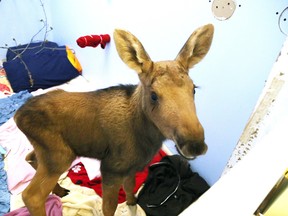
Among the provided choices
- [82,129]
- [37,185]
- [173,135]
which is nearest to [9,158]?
[37,185]

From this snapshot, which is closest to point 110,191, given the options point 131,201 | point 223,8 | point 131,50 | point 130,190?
point 130,190

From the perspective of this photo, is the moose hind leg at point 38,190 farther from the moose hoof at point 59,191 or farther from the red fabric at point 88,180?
the red fabric at point 88,180

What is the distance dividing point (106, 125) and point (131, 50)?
466 millimetres

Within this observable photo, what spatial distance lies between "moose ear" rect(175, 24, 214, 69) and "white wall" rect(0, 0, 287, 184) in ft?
1.45

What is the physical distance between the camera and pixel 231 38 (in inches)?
68.1

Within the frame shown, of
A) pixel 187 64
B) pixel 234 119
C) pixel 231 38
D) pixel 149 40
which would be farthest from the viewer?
pixel 149 40

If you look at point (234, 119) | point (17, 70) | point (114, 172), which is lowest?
point (17, 70)

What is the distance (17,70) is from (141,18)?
6.20ft

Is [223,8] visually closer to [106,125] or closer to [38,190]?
[106,125]

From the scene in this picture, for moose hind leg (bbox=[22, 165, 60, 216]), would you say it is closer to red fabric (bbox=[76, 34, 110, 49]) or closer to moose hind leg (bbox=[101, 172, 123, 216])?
moose hind leg (bbox=[101, 172, 123, 216])

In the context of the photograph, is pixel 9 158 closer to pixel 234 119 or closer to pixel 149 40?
pixel 149 40

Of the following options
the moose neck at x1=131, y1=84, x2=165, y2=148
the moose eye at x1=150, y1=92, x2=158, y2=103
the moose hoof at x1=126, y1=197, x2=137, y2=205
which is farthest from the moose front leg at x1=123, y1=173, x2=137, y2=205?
the moose eye at x1=150, y1=92, x2=158, y2=103

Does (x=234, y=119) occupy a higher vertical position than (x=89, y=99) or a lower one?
higher

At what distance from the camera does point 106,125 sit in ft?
4.85
